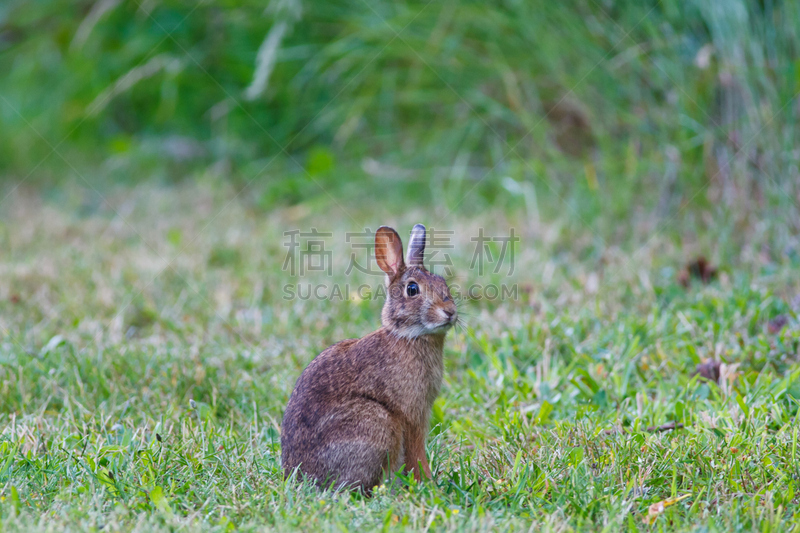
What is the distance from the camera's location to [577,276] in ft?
13.7

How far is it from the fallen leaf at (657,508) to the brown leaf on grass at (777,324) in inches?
54.9

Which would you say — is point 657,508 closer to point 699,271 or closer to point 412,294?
point 412,294

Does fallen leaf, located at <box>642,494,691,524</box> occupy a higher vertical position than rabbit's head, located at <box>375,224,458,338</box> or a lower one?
lower

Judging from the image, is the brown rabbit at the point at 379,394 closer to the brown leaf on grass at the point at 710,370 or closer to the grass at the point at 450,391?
the grass at the point at 450,391

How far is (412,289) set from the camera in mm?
2484

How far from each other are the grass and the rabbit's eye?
485 mm

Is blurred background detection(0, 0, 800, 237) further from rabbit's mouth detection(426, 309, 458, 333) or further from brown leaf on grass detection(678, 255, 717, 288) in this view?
rabbit's mouth detection(426, 309, 458, 333)

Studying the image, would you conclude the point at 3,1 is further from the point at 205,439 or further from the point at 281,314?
the point at 205,439

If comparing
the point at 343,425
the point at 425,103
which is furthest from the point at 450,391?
the point at 425,103

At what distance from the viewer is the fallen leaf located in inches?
77.1

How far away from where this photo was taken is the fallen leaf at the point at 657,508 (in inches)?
77.1

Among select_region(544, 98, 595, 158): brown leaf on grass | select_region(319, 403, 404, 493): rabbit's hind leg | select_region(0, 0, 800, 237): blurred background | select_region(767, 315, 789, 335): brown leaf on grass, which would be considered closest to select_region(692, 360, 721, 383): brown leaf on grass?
select_region(767, 315, 789, 335): brown leaf on grass

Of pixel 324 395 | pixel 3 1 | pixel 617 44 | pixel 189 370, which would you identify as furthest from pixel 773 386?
pixel 3 1

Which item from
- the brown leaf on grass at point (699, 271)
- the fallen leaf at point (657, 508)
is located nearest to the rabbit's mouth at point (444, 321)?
the fallen leaf at point (657, 508)
